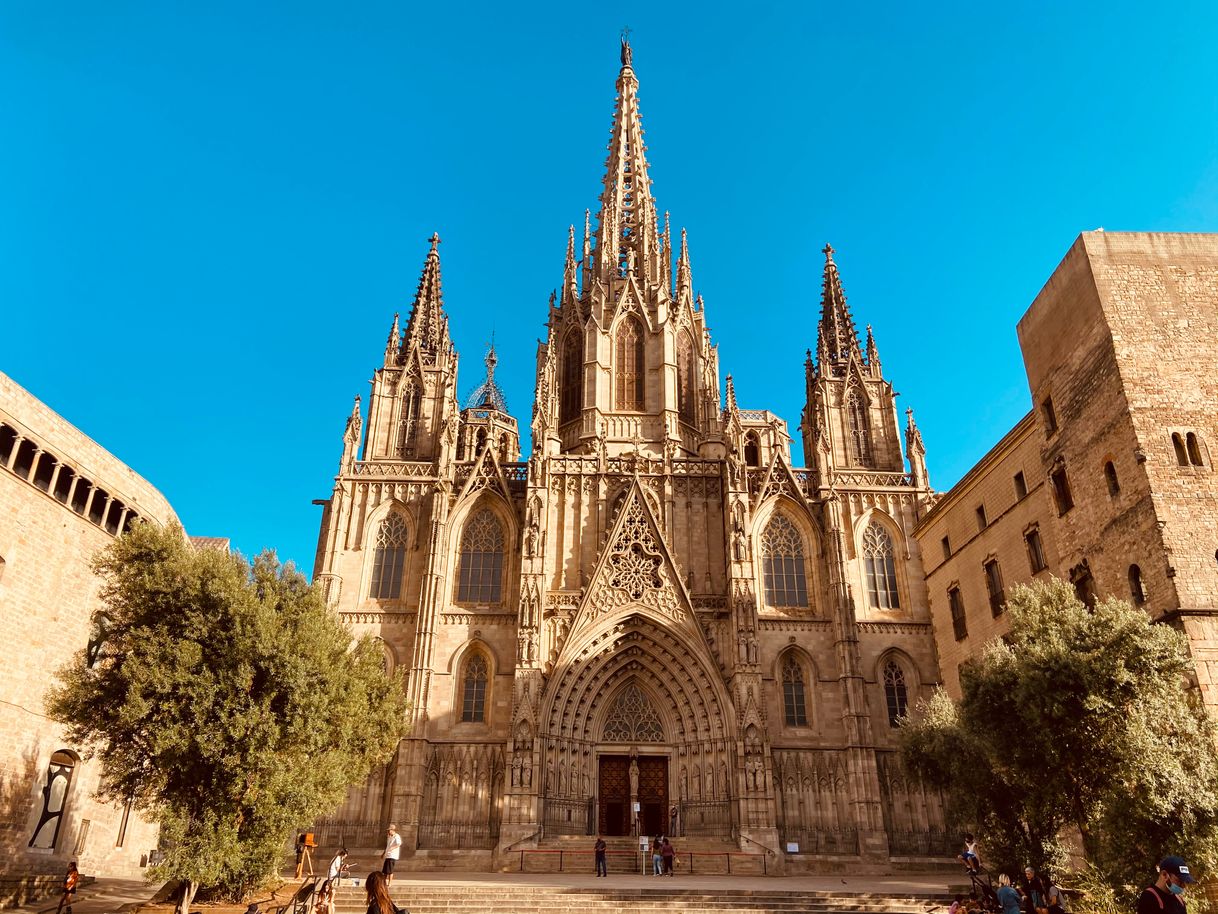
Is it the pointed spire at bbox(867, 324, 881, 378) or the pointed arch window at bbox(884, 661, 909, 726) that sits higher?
the pointed spire at bbox(867, 324, 881, 378)

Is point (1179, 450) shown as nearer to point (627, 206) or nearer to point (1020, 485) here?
point (1020, 485)

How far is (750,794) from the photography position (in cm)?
2797

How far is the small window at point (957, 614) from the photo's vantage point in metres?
30.1

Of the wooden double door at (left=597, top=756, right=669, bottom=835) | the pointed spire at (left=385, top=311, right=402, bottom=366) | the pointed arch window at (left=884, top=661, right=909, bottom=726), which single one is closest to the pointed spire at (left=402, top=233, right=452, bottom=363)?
the pointed spire at (left=385, top=311, right=402, bottom=366)

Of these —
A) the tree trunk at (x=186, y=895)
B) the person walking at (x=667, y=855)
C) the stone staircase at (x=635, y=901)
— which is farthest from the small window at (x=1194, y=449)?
the tree trunk at (x=186, y=895)

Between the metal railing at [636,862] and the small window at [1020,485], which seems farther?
the metal railing at [636,862]

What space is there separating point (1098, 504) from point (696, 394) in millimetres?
20537

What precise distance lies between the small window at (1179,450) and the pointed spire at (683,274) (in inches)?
1002

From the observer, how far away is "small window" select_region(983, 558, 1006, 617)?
89.8 ft

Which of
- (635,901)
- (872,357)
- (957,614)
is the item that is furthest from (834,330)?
(635,901)

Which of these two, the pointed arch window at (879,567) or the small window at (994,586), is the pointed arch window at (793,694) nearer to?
the pointed arch window at (879,567)

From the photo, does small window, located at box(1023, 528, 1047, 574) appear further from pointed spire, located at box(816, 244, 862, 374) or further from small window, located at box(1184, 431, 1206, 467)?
pointed spire, located at box(816, 244, 862, 374)

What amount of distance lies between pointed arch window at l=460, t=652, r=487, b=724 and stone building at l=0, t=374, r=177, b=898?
11.8 m

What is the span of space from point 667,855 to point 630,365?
2204 cm
